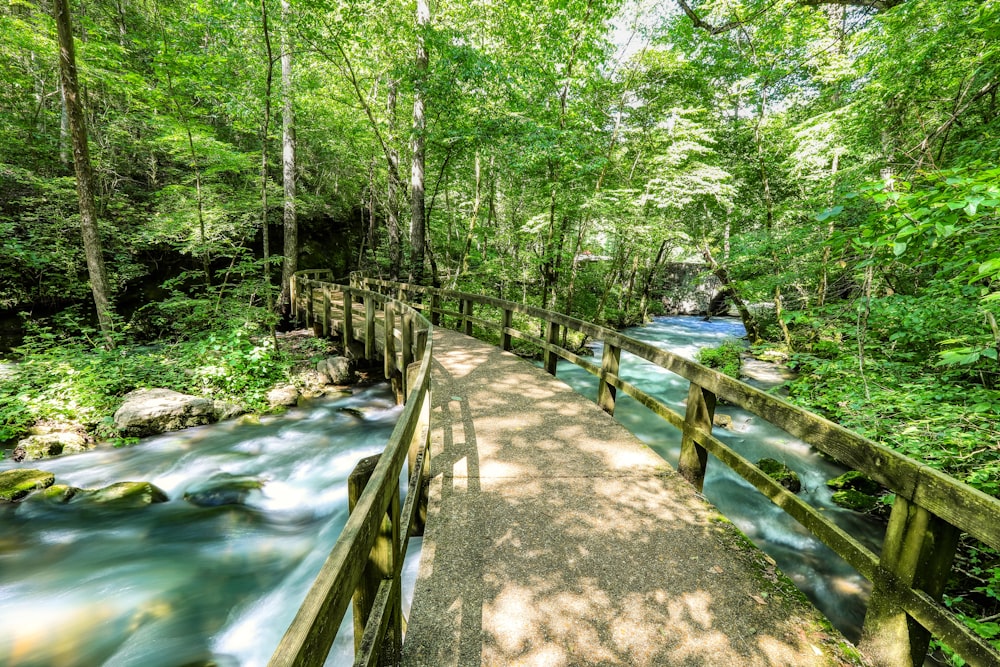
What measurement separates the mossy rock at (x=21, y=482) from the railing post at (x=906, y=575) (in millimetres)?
9137

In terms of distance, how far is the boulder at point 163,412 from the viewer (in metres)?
7.34

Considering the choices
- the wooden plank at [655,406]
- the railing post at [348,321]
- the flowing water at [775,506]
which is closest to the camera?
the wooden plank at [655,406]

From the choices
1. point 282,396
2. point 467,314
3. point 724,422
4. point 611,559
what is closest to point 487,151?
point 467,314

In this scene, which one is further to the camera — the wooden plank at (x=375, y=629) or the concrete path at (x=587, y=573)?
the concrete path at (x=587, y=573)

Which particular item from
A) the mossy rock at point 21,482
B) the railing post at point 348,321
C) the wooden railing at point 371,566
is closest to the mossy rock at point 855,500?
the wooden railing at point 371,566

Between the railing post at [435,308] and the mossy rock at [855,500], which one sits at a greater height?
the railing post at [435,308]

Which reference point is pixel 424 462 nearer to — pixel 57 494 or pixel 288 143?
pixel 57 494

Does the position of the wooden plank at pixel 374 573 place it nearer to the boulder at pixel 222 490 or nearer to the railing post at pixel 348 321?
the boulder at pixel 222 490

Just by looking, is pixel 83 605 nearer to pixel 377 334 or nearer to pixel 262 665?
pixel 262 665

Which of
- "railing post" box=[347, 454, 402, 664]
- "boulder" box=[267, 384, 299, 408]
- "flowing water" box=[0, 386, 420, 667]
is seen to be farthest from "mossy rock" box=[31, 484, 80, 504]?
"railing post" box=[347, 454, 402, 664]

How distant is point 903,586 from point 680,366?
84.5 inches

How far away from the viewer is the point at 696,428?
366 centimetres

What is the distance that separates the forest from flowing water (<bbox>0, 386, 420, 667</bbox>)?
5.29 ft

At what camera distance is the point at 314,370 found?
1071 cm
